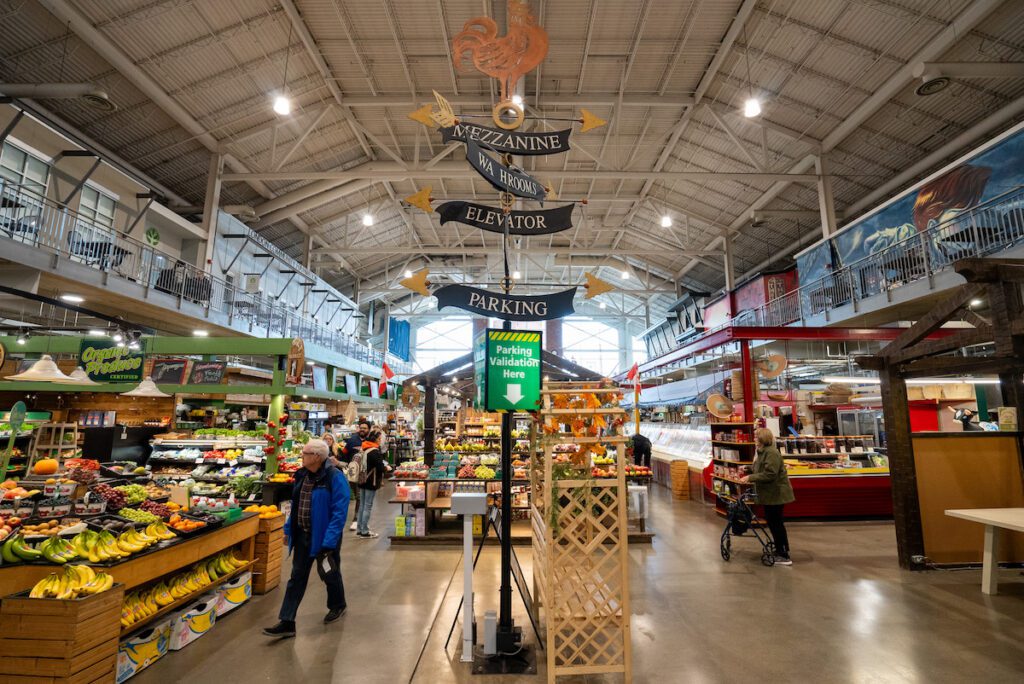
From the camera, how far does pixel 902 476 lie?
17.8 feet

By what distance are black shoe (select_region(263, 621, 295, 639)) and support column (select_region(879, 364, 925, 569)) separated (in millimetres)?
6145

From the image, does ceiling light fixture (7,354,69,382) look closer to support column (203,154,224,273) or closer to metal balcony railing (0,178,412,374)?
metal balcony railing (0,178,412,374)

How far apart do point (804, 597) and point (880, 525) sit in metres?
4.31

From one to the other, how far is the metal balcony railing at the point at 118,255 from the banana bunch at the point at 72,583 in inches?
251

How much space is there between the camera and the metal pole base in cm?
329

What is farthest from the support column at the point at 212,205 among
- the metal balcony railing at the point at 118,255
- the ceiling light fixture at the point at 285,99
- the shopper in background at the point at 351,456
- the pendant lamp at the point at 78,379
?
the shopper in background at the point at 351,456

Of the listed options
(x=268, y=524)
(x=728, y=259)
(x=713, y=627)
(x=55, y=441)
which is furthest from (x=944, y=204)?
(x=55, y=441)

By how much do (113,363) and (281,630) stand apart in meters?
5.75

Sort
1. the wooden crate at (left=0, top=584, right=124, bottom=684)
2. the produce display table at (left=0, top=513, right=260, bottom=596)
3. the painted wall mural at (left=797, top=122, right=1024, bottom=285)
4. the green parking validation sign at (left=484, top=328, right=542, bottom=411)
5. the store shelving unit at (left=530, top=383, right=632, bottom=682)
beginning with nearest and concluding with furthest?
the wooden crate at (left=0, top=584, right=124, bottom=684) → the produce display table at (left=0, top=513, right=260, bottom=596) → the store shelving unit at (left=530, top=383, right=632, bottom=682) → the green parking validation sign at (left=484, top=328, right=542, bottom=411) → the painted wall mural at (left=797, top=122, right=1024, bottom=285)

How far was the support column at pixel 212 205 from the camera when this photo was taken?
41.9 ft

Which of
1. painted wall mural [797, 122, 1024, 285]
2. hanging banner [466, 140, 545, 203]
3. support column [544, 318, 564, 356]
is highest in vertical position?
support column [544, 318, 564, 356]

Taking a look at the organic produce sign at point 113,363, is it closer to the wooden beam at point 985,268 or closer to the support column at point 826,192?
the wooden beam at point 985,268

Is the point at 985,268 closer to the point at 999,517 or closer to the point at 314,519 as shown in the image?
the point at 999,517

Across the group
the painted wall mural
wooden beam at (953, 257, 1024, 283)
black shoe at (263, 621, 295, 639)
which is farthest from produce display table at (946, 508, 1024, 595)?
black shoe at (263, 621, 295, 639)
